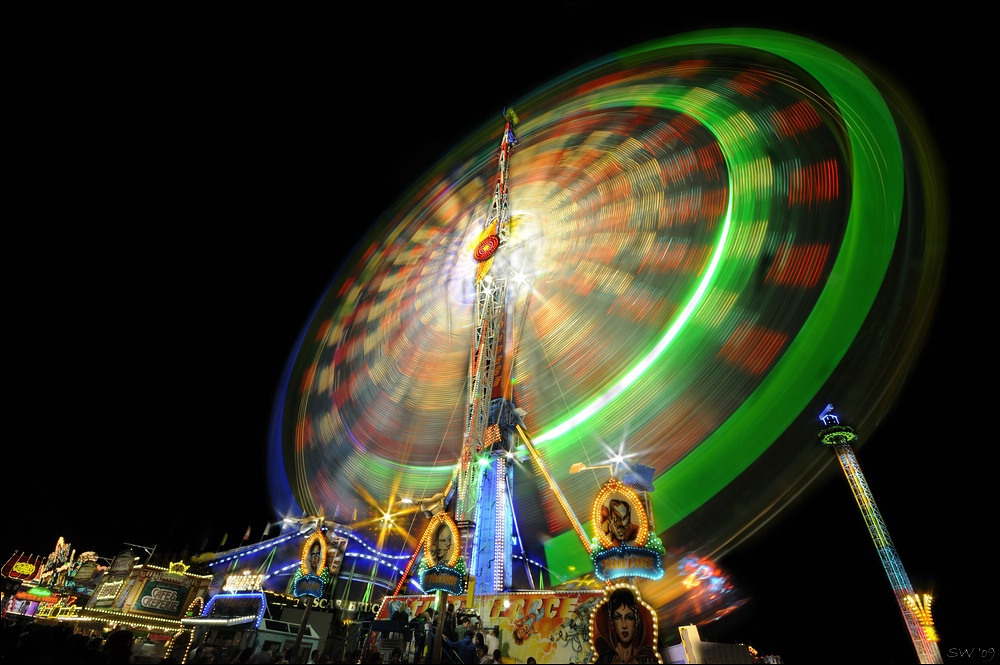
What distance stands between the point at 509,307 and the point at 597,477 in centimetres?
980

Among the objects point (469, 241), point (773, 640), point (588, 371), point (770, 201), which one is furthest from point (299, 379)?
point (773, 640)

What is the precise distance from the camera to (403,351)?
27.1 meters

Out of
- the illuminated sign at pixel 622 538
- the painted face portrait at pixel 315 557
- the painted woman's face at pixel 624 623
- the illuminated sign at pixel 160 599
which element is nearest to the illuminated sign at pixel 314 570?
the painted face portrait at pixel 315 557

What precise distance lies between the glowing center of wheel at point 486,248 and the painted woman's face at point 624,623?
17.3 m

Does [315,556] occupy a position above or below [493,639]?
above

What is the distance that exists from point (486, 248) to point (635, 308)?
7783mm

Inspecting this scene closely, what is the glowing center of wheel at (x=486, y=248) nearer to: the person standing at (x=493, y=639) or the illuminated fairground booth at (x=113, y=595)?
the person standing at (x=493, y=639)

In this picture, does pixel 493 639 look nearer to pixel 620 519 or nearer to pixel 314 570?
pixel 620 519

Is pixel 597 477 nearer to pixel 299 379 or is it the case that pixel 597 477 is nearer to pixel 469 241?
pixel 469 241

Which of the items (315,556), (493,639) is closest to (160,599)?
(315,556)

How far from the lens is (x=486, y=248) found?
2389cm

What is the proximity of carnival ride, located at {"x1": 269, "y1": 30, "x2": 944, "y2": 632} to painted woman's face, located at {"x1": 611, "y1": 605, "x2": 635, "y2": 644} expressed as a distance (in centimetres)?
448

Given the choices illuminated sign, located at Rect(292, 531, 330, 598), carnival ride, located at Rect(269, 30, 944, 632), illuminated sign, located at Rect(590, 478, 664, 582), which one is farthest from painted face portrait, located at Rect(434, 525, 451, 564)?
illuminated sign, located at Rect(590, 478, 664, 582)

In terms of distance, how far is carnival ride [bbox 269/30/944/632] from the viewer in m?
→ 17.2
